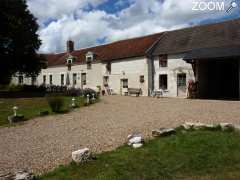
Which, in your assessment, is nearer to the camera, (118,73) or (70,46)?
(118,73)

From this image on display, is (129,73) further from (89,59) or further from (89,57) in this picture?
(89,57)

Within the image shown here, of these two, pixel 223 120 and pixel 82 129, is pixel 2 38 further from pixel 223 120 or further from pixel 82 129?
pixel 223 120

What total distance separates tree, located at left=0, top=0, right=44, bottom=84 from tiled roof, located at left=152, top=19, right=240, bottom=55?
11.9 m

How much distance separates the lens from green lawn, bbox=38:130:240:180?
16.7ft

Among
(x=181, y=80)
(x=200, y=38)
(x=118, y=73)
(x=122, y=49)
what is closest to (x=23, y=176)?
(x=181, y=80)

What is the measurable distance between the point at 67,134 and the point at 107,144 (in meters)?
2.06

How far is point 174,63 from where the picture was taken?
→ 84.5ft

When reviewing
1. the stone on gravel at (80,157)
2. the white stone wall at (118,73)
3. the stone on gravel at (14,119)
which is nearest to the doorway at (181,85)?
the white stone wall at (118,73)

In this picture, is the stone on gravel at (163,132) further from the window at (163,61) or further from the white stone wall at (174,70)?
the window at (163,61)

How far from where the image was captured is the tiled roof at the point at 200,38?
76.6 feet

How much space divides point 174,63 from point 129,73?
5.72 meters

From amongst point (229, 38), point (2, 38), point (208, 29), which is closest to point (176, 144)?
point (229, 38)

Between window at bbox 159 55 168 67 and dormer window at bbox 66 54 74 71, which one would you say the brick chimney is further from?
window at bbox 159 55 168 67

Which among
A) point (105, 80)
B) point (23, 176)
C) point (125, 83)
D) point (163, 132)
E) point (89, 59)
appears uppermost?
point (89, 59)
